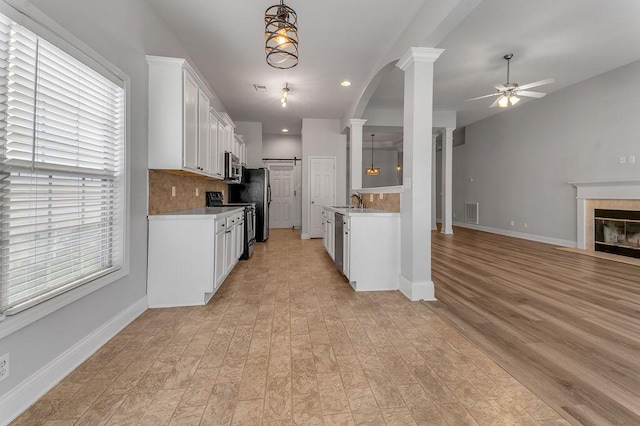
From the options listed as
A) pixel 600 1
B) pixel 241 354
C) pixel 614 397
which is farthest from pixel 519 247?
pixel 241 354

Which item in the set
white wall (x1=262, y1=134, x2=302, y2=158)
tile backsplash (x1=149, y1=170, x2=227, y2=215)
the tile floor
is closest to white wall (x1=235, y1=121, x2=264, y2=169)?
white wall (x1=262, y1=134, x2=302, y2=158)

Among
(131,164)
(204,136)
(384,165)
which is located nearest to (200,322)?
(131,164)

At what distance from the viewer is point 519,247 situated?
5961mm

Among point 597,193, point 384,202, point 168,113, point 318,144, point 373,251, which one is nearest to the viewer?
point 168,113

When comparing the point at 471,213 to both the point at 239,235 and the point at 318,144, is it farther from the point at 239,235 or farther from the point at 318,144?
the point at 239,235

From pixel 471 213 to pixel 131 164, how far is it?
923 cm

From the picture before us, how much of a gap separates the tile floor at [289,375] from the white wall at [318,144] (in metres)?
4.85

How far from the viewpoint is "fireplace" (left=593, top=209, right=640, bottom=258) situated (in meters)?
4.93

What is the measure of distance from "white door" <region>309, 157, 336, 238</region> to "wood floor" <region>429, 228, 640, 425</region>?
3501mm

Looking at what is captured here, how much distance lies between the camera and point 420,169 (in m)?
3.06

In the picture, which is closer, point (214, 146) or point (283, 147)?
point (214, 146)

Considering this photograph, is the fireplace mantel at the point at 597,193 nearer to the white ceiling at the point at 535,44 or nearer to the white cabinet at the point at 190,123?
the white ceiling at the point at 535,44

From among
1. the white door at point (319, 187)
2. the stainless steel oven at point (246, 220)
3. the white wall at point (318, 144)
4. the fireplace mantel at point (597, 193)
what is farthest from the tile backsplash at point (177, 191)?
the fireplace mantel at point (597, 193)

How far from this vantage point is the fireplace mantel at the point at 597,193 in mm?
4902
